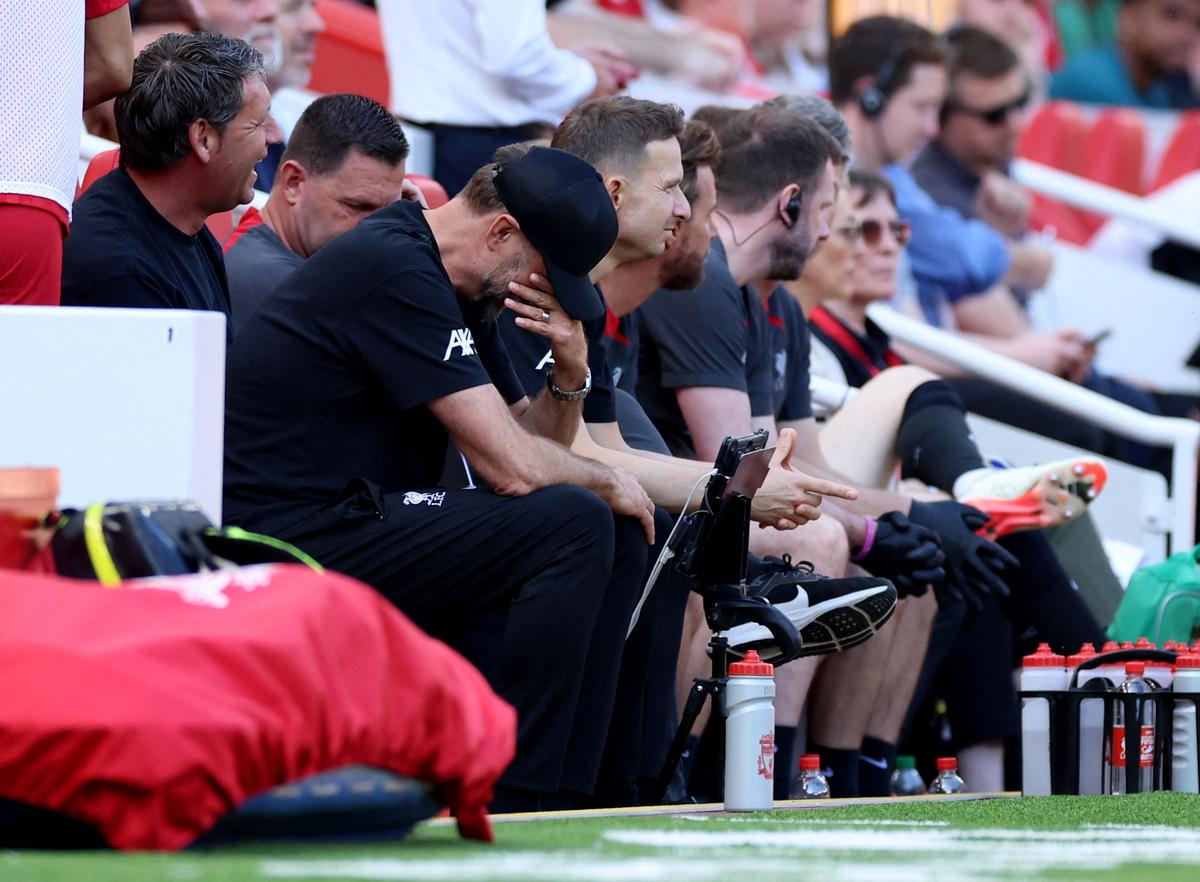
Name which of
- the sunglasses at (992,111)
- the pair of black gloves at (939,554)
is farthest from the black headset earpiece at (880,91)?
the pair of black gloves at (939,554)

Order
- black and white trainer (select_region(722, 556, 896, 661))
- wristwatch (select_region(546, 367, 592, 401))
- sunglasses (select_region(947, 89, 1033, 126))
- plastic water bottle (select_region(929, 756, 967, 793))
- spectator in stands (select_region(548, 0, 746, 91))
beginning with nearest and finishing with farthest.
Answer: wristwatch (select_region(546, 367, 592, 401)) < black and white trainer (select_region(722, 556, 896, 661)) < plastic water bottle (select_region(929, 756, 967, 793)) < spectator in stands (select_region(548, 0, 746, 91)) < sunglasses (select_region(947, 89, 1033, 126))

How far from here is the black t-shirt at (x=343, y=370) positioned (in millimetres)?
3432

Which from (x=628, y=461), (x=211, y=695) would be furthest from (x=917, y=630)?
(x=211, y=695)

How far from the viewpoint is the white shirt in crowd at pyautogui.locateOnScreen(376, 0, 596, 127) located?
5840mm

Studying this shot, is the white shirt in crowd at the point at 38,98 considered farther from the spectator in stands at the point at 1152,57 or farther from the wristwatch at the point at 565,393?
the spectator in stands at the point at 1152,57

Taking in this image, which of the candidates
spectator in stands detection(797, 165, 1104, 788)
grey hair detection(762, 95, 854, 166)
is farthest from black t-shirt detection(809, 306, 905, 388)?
grey hair detection(762, 95, 854, 166)

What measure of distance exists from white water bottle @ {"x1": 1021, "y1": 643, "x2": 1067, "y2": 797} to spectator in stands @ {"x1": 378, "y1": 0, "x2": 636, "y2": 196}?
2355mm

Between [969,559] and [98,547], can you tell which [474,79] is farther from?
[98,547]

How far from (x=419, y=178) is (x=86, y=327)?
2561mm

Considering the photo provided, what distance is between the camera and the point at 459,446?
347cm

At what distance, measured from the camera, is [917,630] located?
16.3ft

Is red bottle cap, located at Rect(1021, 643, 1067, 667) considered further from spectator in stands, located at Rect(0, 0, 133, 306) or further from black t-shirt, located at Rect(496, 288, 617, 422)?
spectator in stands, located at Rect(0, 0, 133, 306)

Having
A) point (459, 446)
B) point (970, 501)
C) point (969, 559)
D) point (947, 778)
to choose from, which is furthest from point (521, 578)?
point (970, 501)

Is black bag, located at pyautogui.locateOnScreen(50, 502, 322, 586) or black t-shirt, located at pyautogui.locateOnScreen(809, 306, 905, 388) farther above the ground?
black t-shirt, located at pyautogui.locateOnScreen(809, 306, 905, 388)
